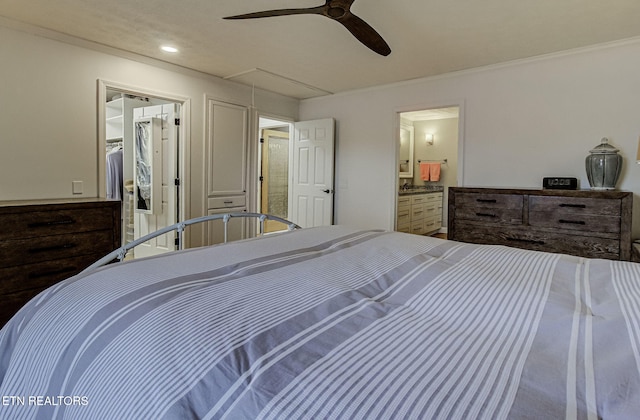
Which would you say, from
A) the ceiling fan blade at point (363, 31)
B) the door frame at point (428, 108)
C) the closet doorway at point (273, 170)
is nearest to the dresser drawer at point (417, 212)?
the door frame at point (428, 108)

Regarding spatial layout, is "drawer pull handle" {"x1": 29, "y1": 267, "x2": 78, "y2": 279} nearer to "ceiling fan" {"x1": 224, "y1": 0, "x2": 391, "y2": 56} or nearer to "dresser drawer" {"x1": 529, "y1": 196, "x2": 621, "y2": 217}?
"ceiling fan" {"x1": 224, "y1": 0, "x2": 391, "y2": 56}

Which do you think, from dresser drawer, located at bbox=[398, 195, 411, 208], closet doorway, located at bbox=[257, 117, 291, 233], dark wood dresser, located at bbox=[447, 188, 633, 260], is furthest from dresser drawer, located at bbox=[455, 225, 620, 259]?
closet doorway, located at bbox=[257, 117, 291, 233]

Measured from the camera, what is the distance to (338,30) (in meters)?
2.90

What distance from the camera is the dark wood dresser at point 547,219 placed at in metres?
2.71

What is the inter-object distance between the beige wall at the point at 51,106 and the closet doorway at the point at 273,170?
3088mm

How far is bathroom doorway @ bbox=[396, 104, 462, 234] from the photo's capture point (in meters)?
6.95

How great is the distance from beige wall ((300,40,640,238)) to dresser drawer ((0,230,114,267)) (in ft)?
10.3

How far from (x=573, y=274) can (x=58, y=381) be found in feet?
5.12

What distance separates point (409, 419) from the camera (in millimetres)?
496

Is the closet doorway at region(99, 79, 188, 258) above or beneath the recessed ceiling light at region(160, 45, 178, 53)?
beneath

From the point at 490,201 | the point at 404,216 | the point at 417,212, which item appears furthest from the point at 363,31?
the point at 417,212

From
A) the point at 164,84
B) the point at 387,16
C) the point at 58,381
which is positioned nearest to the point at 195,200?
the point at 164,84

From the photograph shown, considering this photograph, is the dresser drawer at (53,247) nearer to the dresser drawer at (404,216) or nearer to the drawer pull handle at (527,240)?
the drawer pull handle at (527,240)

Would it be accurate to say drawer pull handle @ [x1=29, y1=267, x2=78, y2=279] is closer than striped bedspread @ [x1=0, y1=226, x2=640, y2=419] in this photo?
No
